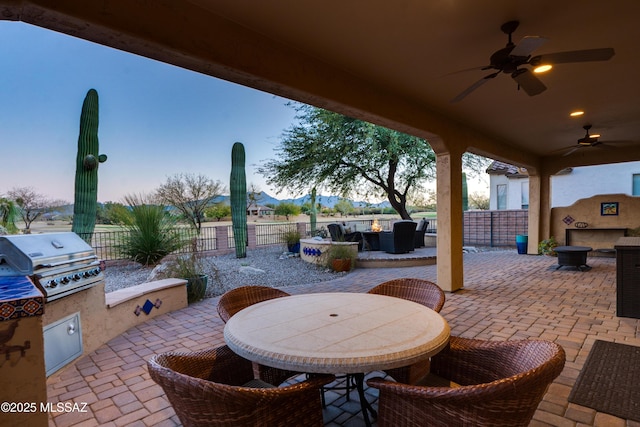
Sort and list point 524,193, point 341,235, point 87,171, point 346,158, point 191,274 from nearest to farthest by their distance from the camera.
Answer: point 191,274, point 87,171, point 341,235, point 346,158, point 524,193

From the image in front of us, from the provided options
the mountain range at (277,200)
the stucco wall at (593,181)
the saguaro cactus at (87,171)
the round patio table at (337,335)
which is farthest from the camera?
the stucco wall at (593,181)

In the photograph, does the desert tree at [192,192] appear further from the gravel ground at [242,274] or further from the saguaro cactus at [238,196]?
the gravel ground at [242,274]

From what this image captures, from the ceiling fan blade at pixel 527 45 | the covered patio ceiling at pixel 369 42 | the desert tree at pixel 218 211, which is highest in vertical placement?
the covered patio ceiling at pixel 369 42

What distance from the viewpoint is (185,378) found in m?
1.02

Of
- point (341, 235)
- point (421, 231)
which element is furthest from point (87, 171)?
point (421, 231)

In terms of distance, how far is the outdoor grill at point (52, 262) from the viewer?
218cm

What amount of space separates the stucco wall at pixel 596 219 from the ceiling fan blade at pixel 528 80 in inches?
296

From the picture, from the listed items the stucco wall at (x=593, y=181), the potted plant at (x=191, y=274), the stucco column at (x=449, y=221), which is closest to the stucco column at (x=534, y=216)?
the stucco wall at (x=593, y=181)

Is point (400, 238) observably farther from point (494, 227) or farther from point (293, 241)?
point (494, 227)

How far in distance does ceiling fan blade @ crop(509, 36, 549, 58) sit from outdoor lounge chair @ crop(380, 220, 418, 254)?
5731 millimetres

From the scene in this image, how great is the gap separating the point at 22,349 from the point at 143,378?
1.45 meters

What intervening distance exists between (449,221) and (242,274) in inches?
174

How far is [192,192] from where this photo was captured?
43.6 ft

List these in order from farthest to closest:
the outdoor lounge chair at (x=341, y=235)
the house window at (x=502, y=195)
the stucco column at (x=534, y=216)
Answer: the house window at (x=502, y=195) < the outdoor lounge chair at (x=341, y=235) < the stucco column at (x=534, y=216)
